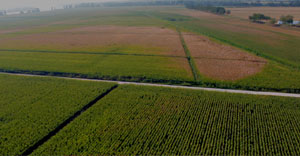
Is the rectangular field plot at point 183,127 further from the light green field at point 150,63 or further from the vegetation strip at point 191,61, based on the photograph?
the vegetation strip at point 191,61

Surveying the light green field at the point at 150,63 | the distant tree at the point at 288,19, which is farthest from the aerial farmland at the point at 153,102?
the distant tree at the point at 288,19

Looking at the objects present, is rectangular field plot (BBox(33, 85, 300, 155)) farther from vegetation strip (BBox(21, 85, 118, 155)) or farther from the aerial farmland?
vegetation strip (BBox(21, 85, 118, 155))

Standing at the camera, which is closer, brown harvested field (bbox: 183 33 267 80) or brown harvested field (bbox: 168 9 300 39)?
brown harvested field (bbox: 183 33 267 80)

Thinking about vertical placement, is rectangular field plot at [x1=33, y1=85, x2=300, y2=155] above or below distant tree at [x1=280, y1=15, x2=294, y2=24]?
below

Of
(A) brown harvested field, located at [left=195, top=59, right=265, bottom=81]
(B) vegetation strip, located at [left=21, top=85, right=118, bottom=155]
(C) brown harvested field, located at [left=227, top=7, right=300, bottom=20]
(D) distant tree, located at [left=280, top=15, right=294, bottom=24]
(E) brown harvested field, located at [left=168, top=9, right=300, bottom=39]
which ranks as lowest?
(B) vegetation strip, located at [left=21, top=85, right=118, bottom=155]

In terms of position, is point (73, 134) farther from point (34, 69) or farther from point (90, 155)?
point (34, 69)

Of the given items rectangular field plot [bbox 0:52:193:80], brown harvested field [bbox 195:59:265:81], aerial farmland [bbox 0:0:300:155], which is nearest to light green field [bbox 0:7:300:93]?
rectangular field plot [bbox 0:52:193:80]
